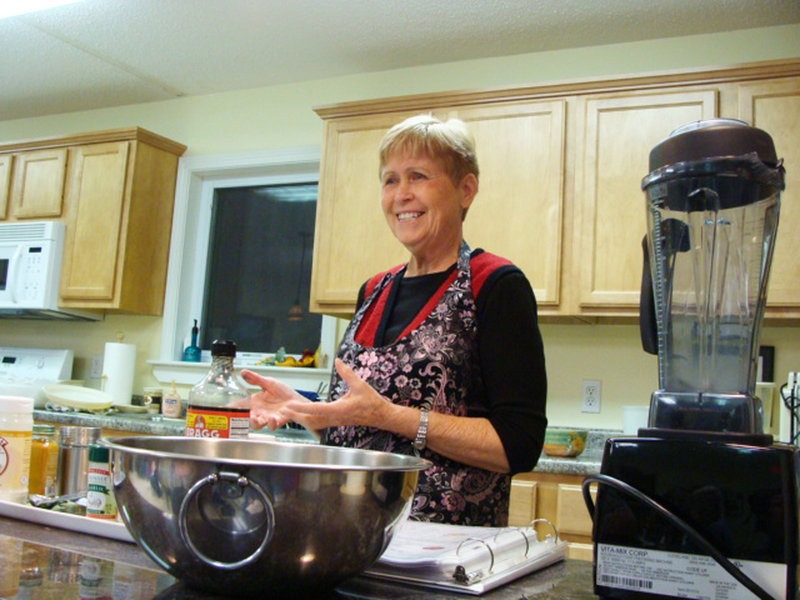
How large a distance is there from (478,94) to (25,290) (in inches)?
95.3

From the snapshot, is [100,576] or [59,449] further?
[59,449]

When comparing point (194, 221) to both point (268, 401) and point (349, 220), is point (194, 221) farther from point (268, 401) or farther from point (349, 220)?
point (268, 401)

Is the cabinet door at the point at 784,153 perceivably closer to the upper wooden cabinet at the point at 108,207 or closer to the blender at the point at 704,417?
the blender at the point at 704,417

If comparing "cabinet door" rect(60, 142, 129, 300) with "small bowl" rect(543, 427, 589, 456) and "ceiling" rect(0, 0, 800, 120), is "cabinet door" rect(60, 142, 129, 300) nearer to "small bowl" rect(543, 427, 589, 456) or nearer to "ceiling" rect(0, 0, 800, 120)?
"ceiling" rect(0, 0, 800, 120)

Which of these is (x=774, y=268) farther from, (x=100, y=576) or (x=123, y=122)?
(x=123, y=122)

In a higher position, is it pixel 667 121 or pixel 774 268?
pixel 667 121

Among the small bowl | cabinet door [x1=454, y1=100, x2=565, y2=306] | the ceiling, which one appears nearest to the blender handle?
the small bowl

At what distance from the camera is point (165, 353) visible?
4.01 m

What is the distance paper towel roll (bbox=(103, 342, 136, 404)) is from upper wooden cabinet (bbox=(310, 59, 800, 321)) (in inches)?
50.3

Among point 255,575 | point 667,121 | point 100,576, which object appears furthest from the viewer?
point 667,121

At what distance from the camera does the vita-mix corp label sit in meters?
0.78

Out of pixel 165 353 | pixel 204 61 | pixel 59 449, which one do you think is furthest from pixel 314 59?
pixel 59 449


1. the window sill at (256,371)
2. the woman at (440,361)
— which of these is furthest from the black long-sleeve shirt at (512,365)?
the window sill at (256,371)

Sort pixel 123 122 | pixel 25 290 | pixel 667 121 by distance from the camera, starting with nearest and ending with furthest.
→ pixel 667 121
pixel 25 290
pixel 123 122
